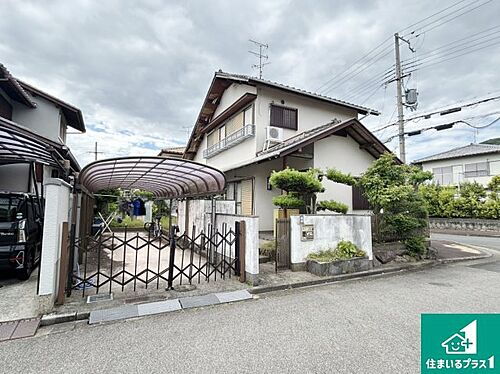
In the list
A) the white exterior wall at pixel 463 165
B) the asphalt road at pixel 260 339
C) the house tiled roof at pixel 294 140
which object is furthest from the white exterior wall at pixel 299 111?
the white exterior wall at pixel 463 165

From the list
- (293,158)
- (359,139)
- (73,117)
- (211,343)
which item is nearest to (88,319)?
(211,343)

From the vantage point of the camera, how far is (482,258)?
9.46 meters

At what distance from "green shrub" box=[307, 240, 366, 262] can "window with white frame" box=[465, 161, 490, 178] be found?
2172cm

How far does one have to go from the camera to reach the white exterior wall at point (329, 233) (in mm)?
6680

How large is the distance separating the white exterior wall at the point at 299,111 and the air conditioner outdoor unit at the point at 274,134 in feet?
0.76

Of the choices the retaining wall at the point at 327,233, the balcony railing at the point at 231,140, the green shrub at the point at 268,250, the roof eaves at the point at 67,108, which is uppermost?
the roof eaves at the point at 67,108

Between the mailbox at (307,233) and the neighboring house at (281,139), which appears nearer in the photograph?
the mailbox at (307,233)

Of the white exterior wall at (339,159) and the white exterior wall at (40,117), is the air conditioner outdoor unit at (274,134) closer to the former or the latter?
the white exterior wall at (339,159)

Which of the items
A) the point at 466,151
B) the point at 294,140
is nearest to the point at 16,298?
the point at 294,140

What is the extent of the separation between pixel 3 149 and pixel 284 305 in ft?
22.9

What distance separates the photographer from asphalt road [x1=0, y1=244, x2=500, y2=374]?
285cm

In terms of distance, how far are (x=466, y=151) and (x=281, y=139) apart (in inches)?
887

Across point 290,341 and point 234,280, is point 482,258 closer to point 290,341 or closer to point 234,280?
point 234,280

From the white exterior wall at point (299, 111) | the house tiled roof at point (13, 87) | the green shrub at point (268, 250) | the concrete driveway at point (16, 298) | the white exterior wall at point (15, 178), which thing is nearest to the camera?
the concrete driveway at point (16, 298)
